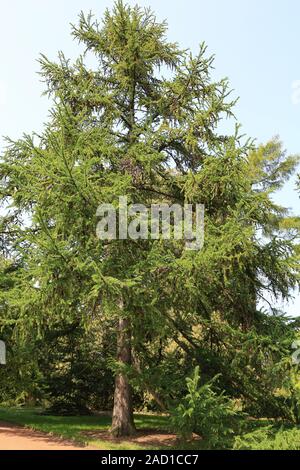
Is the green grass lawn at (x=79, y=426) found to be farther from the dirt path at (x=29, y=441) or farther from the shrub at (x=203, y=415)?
the shrub at (x=203, y=415)

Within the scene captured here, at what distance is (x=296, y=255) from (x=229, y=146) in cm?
320

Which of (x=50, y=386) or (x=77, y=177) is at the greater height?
(x=77, y=177)

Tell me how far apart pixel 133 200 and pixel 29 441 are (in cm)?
670

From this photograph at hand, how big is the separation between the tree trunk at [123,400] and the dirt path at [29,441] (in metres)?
1.67

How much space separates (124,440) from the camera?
Answer: 469 inches

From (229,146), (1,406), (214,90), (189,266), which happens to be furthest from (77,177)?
(1,406)

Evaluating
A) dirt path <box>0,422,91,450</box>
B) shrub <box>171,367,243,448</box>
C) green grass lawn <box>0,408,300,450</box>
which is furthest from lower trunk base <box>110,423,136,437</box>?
shrub <box>171,367,243,448</box>

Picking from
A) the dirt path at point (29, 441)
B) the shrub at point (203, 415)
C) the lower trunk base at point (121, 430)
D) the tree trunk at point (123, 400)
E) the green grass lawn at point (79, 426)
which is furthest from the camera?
the tree trunk at point (123, 400)

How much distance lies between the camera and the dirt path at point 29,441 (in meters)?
10.6

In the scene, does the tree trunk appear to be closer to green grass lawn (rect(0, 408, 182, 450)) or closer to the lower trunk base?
the lower trunk base

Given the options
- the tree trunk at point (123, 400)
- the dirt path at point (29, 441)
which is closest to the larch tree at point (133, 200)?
the tree trunk at point (123, 400)

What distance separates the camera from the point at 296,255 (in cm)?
1140

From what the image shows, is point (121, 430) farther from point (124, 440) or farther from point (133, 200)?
point (133, 200)
